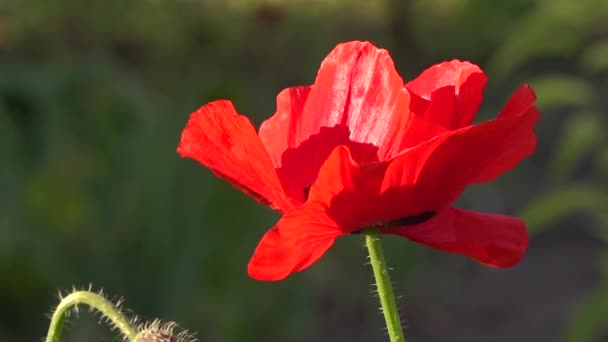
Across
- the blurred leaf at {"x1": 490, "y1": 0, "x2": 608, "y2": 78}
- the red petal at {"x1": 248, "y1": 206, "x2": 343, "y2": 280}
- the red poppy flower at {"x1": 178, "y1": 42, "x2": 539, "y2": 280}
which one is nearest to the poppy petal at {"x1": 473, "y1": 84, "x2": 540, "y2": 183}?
the red poppy flower at {"x1": 178, "y1": 42, "x2": 539, "y2": 280}

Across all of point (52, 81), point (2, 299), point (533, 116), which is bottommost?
point (533, 116)

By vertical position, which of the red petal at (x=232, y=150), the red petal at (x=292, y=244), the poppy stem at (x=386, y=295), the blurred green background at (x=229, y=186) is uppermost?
the blurred green background at (x=229, y=186)

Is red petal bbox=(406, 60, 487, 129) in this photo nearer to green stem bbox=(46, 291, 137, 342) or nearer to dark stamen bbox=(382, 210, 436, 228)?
dark stamen bbox=(382, 210, 436, 228)

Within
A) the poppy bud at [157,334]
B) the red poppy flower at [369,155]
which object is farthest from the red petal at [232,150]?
the poppy bud at [157,334]

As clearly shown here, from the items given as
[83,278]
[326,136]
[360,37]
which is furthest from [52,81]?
[326,136]

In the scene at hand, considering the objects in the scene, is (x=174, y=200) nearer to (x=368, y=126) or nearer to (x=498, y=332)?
(x=498, y=332)

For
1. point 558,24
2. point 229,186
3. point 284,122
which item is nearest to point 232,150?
point 284,122

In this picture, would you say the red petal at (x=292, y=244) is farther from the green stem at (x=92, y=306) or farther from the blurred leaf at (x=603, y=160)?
the blurred leaf at (x=603, y=160)
